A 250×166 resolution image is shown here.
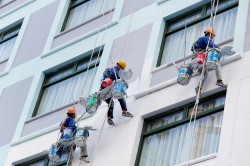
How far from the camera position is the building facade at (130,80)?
1795cm

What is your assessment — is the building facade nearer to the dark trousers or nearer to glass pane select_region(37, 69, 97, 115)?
glass pane select_region(37, 69, 97, 115)

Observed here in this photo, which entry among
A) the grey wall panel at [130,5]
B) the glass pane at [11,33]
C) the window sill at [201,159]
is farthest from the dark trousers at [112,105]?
the glass pane at [11,33]

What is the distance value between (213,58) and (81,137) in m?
4.16

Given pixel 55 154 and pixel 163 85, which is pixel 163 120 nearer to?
pixel 163 85

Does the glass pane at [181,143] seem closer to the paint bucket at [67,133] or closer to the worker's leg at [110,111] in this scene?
the worker's leg at [110,111]

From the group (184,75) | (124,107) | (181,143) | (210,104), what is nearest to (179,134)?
(181,143)

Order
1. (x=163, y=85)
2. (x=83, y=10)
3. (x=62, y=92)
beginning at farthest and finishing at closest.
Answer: (x=83, y=10) → (x=62, y=92) → (x=163, y=85)

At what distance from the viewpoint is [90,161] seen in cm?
1952

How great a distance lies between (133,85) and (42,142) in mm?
3326

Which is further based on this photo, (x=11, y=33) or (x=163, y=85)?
(x=11, y=33)

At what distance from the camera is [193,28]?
839 inches

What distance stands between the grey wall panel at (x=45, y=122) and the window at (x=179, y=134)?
10.7 ft

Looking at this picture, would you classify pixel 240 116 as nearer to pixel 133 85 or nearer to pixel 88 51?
pixel 133 85

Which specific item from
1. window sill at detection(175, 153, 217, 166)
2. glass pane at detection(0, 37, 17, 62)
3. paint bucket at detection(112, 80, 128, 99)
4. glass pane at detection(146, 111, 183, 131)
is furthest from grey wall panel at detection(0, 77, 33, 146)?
window sill at detection(175, 153, 217, 166)
